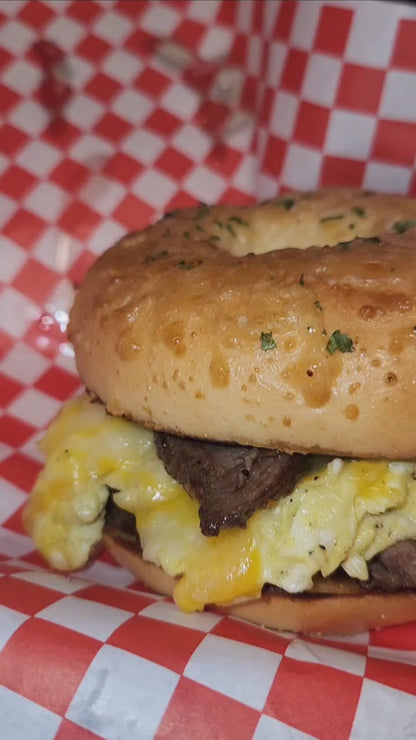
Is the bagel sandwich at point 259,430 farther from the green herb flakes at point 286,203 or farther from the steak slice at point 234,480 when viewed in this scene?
the green herb flakes at point 286,203

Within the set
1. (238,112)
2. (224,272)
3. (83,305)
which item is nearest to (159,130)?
(238,112)

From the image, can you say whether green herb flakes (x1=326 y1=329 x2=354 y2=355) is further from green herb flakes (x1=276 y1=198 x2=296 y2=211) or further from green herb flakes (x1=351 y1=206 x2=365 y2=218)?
green herb flakes (x1=276 y1=198 x2=296 y2=211)

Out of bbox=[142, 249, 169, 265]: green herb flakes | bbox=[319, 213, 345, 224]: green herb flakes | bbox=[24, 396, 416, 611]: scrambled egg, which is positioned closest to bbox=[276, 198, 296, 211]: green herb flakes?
bbox=[319, 213, 345, 224]: green herb flakes

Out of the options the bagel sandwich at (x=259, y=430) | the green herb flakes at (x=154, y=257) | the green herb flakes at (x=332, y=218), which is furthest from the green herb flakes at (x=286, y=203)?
the green herb flakes at (x=154, y=257)

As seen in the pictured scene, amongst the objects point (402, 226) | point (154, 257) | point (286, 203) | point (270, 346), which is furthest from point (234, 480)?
point (286, 203)

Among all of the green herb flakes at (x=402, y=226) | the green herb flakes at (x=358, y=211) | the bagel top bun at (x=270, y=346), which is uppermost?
the green herb flakes at (x=402, y=226)

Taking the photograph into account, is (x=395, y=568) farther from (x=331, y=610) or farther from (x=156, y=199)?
(x=156, y=199)
